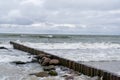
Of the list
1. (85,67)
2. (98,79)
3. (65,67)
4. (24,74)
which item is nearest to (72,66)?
(65,67)

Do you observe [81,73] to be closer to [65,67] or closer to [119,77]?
[65,67]

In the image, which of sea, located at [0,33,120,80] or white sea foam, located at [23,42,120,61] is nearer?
sea, located at [0,33,120,80]

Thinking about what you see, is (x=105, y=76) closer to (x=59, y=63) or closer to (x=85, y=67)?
(x=85, y=67)

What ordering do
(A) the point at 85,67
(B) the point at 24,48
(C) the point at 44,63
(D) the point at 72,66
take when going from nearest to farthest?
(A) the point at 85,67 < (D) the point at 72,66 < (C) the point at 44,63 < (B) the point at 24,48

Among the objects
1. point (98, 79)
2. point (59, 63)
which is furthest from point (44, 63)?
point (98, 79)

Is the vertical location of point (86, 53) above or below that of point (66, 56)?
below

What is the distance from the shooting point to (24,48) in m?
33.6

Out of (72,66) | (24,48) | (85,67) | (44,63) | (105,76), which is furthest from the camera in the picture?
(24,48)

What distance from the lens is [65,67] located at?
18047 mm

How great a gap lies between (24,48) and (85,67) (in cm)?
1944

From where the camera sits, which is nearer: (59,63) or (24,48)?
(59,63)

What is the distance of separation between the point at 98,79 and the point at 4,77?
4853 mm

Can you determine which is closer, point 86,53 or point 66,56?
point 66,56

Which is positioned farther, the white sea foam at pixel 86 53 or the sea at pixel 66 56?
the white sea foam at pixel 86 53
